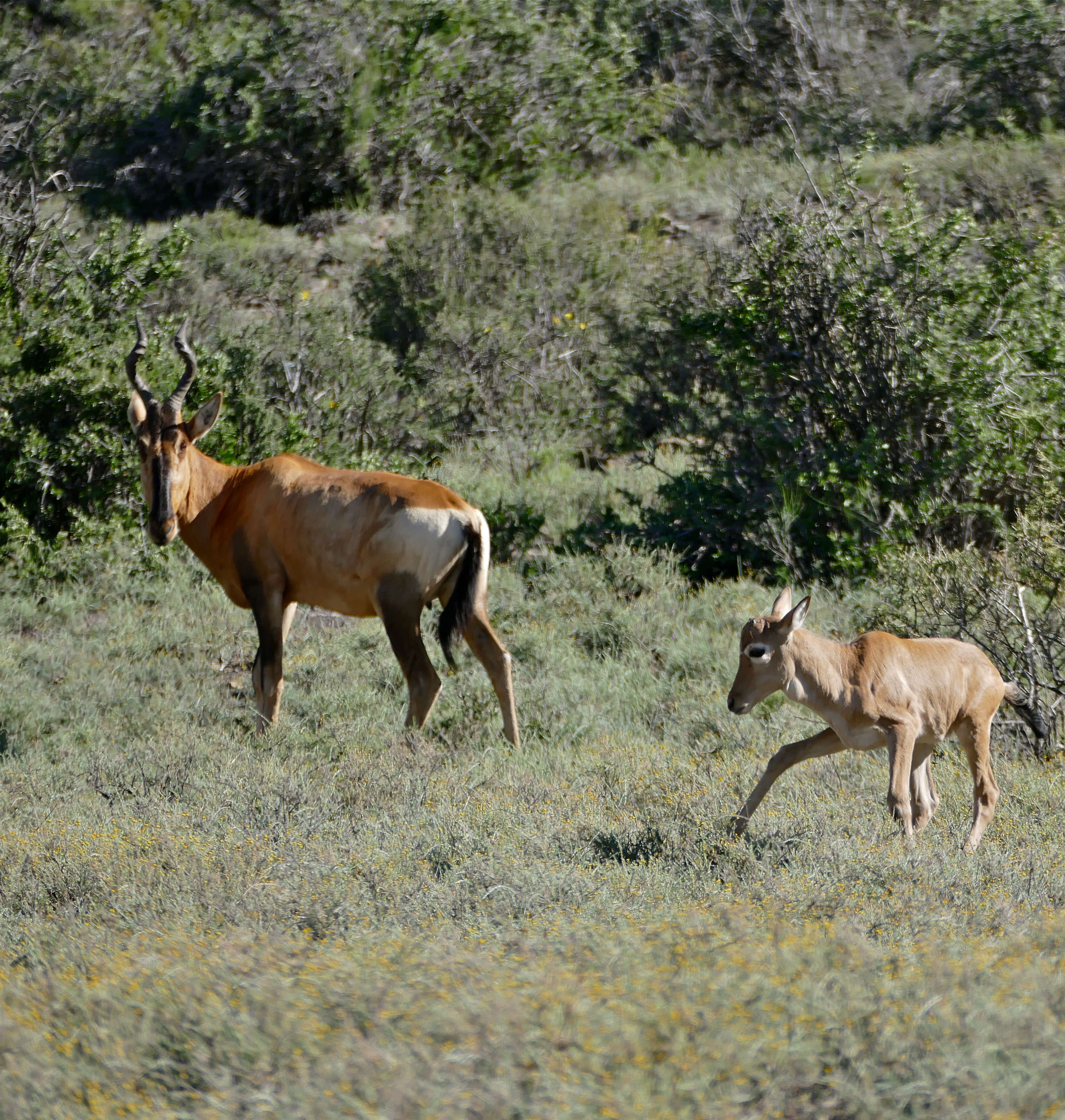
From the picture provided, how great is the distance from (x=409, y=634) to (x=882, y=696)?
333cm

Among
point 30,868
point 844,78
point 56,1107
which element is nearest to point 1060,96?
point 844,78

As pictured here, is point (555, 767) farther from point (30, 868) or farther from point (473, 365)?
point (473, 365)

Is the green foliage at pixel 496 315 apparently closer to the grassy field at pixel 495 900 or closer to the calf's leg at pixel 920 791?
the grassy field at pixel 495 900

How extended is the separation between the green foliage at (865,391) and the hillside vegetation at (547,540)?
1.8 inches

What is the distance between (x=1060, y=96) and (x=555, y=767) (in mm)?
18181

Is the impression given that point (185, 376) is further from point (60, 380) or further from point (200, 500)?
point (60, 380)

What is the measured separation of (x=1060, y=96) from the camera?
21500mm

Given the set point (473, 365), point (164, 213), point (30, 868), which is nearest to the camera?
point (30, 868)

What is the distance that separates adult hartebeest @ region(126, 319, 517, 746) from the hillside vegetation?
618 mm

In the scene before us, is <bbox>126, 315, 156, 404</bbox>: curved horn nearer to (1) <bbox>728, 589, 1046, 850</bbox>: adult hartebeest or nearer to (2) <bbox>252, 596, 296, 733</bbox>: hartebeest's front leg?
(2) <bbox>252, 596, 296, 733</bbox>: hartebeest's front leg

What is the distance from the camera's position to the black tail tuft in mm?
8484

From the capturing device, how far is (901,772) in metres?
6.13

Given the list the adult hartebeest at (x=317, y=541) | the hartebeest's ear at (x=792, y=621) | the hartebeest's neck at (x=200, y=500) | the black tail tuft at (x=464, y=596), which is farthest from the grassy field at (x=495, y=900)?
the hartebeest's neck at (x=200, y=500)

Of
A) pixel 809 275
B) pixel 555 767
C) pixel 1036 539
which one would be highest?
pixel 809 275
